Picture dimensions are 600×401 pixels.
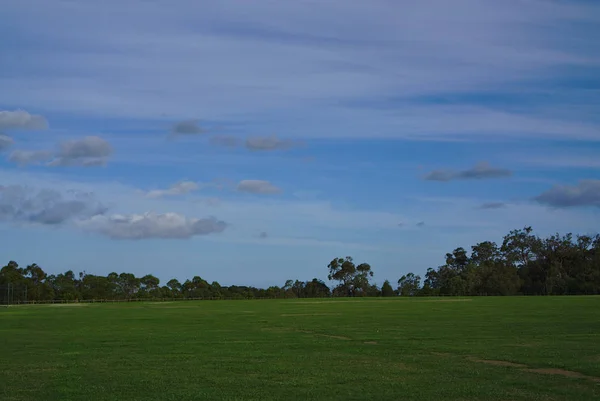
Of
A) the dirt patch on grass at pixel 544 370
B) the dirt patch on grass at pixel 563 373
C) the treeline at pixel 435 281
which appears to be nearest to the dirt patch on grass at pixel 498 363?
the dirt patch on grass at pixel 544 370

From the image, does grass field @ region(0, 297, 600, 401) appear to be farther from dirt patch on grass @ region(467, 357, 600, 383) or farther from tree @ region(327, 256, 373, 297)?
tree @ region(327, 256, 373, 297)

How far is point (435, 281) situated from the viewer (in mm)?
158875

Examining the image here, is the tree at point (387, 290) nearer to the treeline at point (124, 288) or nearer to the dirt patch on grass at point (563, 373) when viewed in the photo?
the treeline at point (124, 288)

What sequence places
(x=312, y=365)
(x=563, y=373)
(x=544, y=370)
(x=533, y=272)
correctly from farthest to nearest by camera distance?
(x=533, y=272)
(x=312, y=365)
(x=544, y=370)
(x=563, y=373)

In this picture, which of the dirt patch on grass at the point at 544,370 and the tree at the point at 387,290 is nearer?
the dirt patch on grass at the point at 544,370

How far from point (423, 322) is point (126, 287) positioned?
117187 millimetres

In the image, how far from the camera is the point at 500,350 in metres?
23.0

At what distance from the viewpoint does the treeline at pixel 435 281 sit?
129250 mm

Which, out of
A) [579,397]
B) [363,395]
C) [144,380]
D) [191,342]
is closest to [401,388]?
[363,395]

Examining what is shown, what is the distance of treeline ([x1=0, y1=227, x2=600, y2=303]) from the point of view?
129 meters

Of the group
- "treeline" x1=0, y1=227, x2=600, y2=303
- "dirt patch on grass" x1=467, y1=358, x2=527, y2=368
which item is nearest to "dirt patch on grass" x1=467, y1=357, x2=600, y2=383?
"dirt patch on grass" x1=467, y1=358, x2=527, y2=368

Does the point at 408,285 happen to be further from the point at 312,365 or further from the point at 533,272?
the point at 312,365

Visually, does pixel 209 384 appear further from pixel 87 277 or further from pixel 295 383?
pixel 87 277

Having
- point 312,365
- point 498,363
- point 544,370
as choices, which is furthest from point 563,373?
point 312,365
